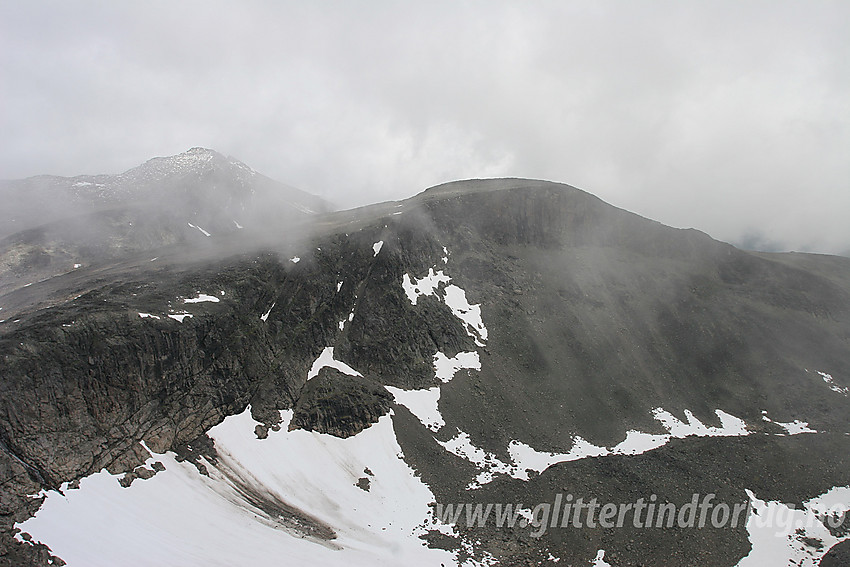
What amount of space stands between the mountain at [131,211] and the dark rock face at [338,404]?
39.7 metres

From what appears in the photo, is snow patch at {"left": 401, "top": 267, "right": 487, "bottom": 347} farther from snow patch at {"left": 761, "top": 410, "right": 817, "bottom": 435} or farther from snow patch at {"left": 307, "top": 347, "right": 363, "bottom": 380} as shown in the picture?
snow patch at {"left": 761, "top": 410, "right": 817, "bottom": 435}

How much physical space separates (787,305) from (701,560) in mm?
61747

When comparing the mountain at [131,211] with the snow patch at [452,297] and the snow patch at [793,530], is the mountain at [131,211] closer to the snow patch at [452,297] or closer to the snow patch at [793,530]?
the snow patch at [452,297]

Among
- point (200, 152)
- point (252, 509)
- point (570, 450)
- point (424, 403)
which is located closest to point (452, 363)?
→ point (424, 403)

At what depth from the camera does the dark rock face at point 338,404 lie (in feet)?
141

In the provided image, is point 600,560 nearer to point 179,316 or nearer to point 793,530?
point 793,530

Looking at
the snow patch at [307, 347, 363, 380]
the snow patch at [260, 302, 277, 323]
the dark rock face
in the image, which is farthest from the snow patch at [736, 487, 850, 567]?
the snow patch at [260, 302, 277, 323]

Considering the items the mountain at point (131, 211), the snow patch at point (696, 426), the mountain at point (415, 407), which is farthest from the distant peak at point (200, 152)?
the snow patch at point (696, 426)

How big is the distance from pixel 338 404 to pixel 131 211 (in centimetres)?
6808

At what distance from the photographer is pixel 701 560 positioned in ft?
102

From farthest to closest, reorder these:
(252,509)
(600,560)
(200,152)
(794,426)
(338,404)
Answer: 1. (200,152)
2. (794,426)
3. (338,404)
4. (252,509)
5. (600,560)

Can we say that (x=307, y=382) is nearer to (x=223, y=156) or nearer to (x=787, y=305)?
(x=787, y=305)

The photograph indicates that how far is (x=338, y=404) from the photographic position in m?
44.5

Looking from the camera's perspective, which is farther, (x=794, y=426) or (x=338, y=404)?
(x=794, y=426)
